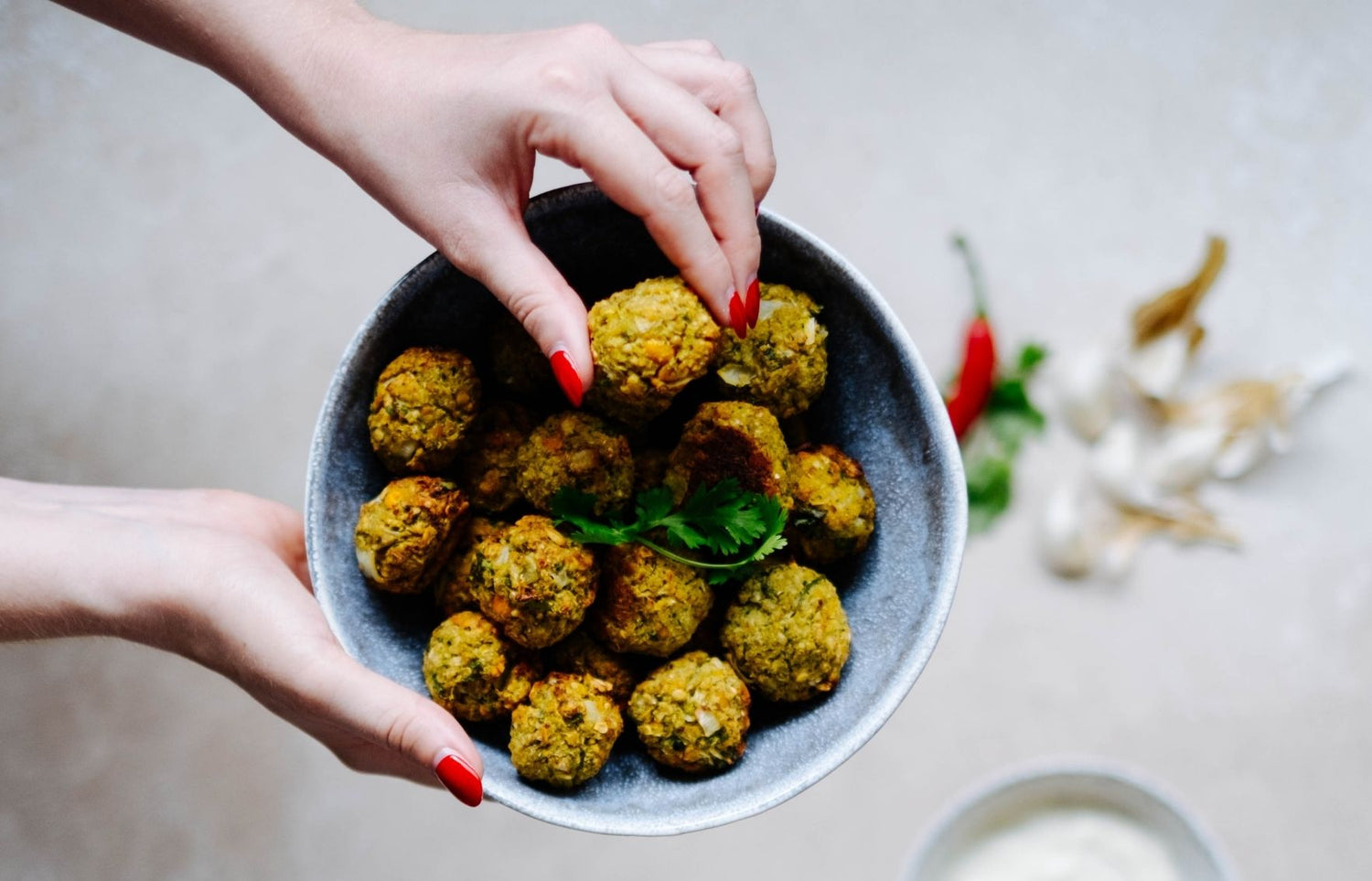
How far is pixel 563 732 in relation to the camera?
133cm

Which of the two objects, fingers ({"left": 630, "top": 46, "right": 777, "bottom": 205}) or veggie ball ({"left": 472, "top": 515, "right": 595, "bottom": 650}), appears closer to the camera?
veggie ball ({"left": 472, "top": 515, "right": 595, "bottom": 650})

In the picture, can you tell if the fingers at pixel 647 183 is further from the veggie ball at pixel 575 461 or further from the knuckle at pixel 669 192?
the veggie ball at pixel 575 461

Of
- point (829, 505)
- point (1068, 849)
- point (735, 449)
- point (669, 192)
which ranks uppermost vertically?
point (669, 192)

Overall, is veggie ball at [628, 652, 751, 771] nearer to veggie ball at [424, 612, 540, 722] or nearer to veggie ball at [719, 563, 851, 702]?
veggie ball at [719, 563, 851, 702]

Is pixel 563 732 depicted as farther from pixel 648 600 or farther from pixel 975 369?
pixel 975 369

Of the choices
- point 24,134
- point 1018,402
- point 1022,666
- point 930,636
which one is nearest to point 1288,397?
point 1018,402

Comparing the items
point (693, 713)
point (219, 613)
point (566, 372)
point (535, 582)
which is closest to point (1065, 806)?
point (693, 713)

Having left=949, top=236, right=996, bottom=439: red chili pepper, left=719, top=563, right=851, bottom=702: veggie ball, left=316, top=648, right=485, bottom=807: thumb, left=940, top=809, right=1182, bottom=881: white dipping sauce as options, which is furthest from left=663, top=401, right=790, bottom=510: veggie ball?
left=940, top=809, right=1182, bottom=881: white dipping sauce

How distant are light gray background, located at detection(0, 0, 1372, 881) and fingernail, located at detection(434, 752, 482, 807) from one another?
91 centimetres

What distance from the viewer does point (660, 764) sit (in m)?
1.44

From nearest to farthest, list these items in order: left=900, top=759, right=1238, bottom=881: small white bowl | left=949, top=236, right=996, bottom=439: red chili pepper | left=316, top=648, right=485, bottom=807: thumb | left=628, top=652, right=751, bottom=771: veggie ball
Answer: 1. left=316, top=648, right=485, bottom=807: thumb
2. left=628, top=652, right=751, bottom=771: veggie ball
3. left=900, top=759, right=1238, bottom=881: small white bowl
4. left=949, top=236, right=996, bottom=439: red chili pepper

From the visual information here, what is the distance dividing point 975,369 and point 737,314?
0.96m

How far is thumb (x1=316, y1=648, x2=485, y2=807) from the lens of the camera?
1.24 m

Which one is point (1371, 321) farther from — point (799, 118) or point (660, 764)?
point (660, 764)
